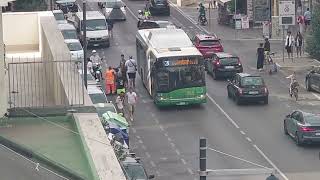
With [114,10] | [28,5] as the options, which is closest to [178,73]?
[28,5]

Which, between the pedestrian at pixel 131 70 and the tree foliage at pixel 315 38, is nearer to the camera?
the pedestrian at pixel 131 70

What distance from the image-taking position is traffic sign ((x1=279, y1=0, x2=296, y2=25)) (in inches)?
1913

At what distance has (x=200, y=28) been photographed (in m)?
63.5

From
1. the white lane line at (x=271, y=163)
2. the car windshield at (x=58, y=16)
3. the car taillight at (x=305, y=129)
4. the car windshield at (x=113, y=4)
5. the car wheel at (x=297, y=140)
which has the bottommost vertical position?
the white lane line at (x=271, y=163)

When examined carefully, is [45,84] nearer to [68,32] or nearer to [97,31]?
[68,32]

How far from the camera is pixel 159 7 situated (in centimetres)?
6831

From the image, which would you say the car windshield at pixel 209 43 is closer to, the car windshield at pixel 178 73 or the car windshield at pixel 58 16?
the car windshield at pixel 58 16

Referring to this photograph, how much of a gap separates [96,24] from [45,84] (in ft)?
121

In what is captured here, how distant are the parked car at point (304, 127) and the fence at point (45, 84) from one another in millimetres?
13510

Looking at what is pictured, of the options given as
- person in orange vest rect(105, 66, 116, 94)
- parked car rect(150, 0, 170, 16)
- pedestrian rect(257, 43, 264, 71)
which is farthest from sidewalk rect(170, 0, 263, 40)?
person in orange vest rect(105, 66, 116, 94)

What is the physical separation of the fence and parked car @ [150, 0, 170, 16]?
155 feet

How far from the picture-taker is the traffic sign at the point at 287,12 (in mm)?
48594

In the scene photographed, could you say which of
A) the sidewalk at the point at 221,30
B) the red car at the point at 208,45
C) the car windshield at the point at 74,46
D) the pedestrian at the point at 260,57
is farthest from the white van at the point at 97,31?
the pedestrian at the point at 260,57

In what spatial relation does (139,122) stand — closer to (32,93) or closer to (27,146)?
(32,93)
